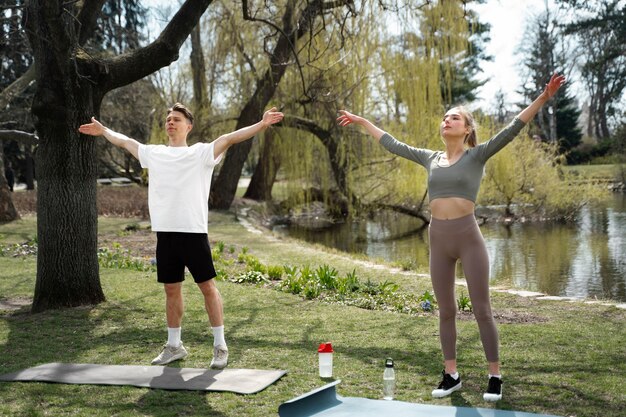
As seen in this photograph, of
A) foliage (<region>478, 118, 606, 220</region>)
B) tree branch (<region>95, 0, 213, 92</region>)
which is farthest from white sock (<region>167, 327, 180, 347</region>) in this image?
foliage (<region>478, 118, 606, 220</region>)

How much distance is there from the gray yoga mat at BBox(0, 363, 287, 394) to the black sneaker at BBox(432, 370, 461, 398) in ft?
3.71

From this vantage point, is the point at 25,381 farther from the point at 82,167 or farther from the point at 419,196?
the point at 419,196

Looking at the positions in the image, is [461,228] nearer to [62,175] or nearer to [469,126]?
[469,126]

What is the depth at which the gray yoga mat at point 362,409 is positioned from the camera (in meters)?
4.50

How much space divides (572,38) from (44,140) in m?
46.5

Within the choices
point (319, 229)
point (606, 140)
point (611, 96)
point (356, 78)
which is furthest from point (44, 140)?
point (611, 96)

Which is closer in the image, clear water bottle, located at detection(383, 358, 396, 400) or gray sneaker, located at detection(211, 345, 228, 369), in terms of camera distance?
clear water bottle, located at detection(383, 358, 396, 400)

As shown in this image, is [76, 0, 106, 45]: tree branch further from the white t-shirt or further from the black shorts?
the black shorts

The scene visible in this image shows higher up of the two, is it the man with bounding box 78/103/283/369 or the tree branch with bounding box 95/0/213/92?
the tree branch with bounding box 95/0/213/92

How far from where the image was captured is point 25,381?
17.9ft

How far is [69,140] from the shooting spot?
26.3ft

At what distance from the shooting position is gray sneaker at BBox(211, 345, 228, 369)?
5.72 meters

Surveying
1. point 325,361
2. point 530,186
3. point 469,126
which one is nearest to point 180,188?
point 325,361

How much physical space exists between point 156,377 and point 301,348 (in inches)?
54.4
